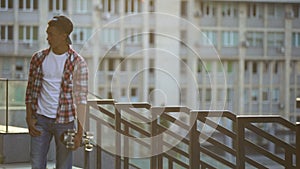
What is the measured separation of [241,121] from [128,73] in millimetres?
25418

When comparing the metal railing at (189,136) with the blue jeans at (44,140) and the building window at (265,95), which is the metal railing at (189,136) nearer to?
the blue jeans at (44,140)

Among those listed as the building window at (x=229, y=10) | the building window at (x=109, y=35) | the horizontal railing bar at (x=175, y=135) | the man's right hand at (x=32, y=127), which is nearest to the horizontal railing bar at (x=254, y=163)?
the horizontal railing bar at (x=175, y=135)

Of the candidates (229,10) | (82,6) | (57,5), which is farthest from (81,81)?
(229,10)

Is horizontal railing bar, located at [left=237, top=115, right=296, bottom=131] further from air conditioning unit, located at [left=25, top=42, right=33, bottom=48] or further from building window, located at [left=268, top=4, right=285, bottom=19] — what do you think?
building window, located at [left=268, top=4, right=285, bottom=19]

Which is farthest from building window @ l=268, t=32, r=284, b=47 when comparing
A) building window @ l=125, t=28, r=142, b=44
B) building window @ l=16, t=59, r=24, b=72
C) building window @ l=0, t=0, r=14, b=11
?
building window @ l=0, t=0, r=14, b=11

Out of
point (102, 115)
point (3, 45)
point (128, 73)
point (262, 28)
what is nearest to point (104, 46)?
point (128, 73)

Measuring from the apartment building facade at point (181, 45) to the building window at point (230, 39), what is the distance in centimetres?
5

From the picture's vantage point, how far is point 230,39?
101ft

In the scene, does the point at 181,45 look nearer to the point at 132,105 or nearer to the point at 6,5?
the point at 6,5

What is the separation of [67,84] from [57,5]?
80.2 feet

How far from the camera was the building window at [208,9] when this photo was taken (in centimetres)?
3016

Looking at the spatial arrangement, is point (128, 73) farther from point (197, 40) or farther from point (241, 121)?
point (241, 121)

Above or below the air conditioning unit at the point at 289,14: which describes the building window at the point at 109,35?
below

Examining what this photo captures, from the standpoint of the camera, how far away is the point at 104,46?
28.0 meters
